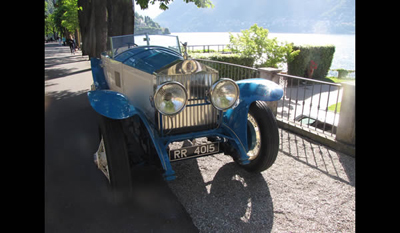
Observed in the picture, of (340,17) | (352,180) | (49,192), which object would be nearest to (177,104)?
(49,192)

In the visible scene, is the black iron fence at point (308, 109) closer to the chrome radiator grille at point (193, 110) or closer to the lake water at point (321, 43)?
the chrome radiator grille at point (193, 110)

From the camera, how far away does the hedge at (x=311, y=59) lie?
12.8 meters

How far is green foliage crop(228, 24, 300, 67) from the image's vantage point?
11.3 meters

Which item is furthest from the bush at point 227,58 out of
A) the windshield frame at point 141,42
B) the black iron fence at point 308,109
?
the windshield frame at point 141,42

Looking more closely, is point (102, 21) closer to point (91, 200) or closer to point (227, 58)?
point (227, 58)

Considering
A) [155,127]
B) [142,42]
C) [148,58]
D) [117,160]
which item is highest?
[142,42]

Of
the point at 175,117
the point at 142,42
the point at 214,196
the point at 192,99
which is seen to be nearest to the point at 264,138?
the point at 214,196

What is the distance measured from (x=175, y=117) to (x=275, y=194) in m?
1.55

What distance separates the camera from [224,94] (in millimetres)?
3139

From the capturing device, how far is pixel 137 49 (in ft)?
14.4
